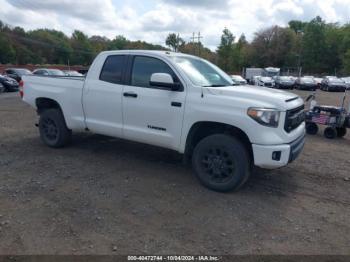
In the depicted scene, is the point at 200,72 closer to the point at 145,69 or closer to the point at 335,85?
the point at 145,69

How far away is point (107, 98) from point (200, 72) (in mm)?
1579

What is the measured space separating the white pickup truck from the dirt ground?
0.53m

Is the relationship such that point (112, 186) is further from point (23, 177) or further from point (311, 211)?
point (311, 211)

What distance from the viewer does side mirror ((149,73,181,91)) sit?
4656 millimetres

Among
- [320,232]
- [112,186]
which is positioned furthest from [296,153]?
[112,186]

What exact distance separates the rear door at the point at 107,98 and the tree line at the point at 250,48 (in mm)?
61425

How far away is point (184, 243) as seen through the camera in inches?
136

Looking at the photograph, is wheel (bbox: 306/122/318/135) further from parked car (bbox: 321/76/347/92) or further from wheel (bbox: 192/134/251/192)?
parked car (bbox: 321/76/347/92)

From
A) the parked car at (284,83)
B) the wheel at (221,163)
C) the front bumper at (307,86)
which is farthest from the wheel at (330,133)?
the parked car at (284,83)

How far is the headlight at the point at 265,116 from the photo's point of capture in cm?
429

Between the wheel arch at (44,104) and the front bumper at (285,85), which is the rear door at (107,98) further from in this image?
the front bumper at (285,85)

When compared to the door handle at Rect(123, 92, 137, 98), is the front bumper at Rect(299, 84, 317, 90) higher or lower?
lower

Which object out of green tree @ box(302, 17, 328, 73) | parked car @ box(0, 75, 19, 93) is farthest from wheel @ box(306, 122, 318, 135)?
green tree @ box(302, 17, 328, 73)

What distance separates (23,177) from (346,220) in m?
4.50
